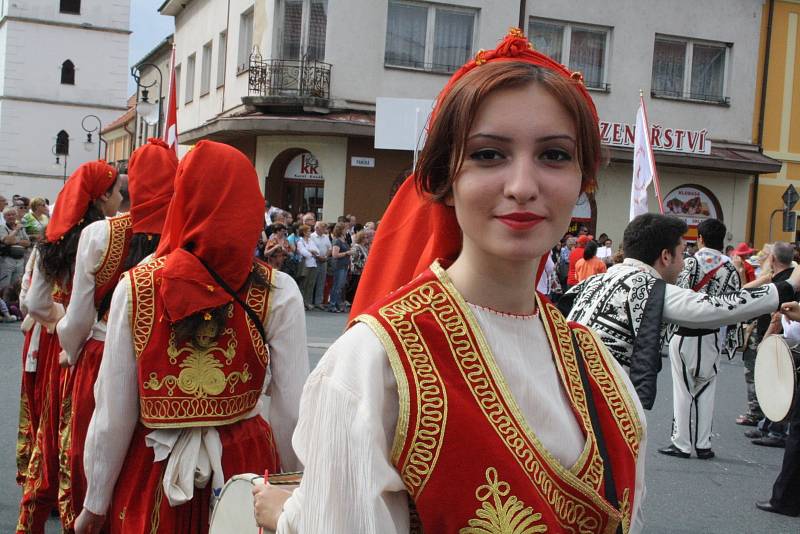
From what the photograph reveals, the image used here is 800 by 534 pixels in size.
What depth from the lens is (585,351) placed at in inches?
75.2

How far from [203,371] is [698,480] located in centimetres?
528

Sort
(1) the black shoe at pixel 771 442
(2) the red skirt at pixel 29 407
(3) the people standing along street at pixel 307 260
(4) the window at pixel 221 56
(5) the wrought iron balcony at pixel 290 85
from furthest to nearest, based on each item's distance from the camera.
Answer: (4) the window at pixel 221 56
(5) the wrought iron balcony at pixel 290 85
(3) the people standing along street at pixel 307 260
(1) the black shoe at pixel 771 442
(2) the red skirt at pixel 29 407

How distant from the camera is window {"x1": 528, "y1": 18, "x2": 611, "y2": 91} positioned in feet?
80.3

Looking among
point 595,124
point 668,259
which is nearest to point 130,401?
point 595,124

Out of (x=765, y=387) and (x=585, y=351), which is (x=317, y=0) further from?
(x=585, y=351)

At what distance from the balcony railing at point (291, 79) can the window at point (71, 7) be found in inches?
1805

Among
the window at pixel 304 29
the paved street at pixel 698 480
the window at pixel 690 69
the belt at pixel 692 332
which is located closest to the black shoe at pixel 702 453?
the paved street at pixel 698 480

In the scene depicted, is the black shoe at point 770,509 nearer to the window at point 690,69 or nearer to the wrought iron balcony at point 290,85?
the wrought iron balcony at point 290,85

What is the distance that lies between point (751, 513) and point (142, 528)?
4.90 metres

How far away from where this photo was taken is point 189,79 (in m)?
30.8

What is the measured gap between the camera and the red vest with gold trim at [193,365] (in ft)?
10.1

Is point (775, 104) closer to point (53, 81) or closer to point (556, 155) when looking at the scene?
point (556, 155)

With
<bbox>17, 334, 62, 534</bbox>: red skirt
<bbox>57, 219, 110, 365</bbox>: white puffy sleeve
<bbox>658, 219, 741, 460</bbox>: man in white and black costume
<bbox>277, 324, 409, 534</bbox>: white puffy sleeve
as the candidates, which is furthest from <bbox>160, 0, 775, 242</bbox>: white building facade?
<bbox>277, 324, 409, 534</bbox>: white puffy sleeve

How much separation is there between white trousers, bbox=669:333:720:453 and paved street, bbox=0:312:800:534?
0.21 meters
